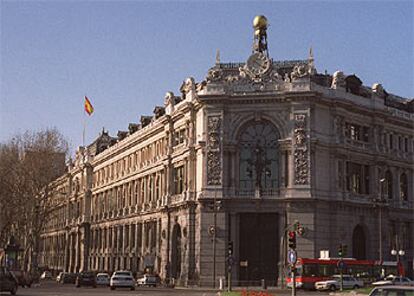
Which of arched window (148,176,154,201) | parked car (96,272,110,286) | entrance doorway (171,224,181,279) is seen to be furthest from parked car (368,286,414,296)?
arched window (148,176,154,201)

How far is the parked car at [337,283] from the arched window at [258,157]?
10.1 meters

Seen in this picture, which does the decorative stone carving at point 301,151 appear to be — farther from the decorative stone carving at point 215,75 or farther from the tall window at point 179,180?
the tall window at point 179,180

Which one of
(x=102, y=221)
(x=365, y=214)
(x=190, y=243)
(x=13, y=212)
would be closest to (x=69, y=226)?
(x=102, y=221)

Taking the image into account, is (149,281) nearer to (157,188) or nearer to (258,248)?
(258,248)

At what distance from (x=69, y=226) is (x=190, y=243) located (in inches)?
2128

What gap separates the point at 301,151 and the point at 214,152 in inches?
313

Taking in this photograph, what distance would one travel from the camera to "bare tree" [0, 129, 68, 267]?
71.2 metres

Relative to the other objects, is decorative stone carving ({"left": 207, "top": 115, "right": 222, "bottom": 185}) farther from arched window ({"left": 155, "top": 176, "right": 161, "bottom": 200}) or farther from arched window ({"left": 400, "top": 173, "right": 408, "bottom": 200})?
arched window ({"left": 400, "top": 173, "right": 408, "bottom": 200})

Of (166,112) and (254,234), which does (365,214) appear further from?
(166,112)

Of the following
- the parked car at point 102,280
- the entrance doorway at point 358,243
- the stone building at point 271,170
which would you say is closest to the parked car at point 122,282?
the stone building at point 271,170

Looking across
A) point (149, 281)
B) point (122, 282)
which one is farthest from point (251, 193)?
point (122, 282)

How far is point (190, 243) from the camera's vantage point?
6369 centimetres

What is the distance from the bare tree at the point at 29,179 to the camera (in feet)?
234

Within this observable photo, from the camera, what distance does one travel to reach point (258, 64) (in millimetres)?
63656
